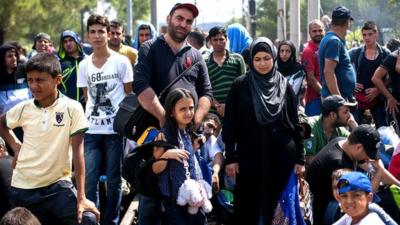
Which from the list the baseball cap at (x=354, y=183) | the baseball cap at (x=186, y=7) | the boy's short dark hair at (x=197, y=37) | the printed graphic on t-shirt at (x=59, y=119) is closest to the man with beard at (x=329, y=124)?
the baseball cap at (x=186, y=7)

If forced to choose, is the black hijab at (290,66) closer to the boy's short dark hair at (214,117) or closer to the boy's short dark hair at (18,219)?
the boy's short dark hair at (214,117)

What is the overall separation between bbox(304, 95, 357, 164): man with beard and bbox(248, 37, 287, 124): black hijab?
123cm

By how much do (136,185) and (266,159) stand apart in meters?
1.11

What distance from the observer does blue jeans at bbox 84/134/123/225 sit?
703cm

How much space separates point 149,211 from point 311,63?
3.95 meters

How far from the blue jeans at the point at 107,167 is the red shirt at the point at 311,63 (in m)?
3.02

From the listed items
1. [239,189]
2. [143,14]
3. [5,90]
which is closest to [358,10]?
[5,90]

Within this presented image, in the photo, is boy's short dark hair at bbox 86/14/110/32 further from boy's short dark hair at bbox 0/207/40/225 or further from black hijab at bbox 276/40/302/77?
boy's short dark hair at bbox 0/207/40/225

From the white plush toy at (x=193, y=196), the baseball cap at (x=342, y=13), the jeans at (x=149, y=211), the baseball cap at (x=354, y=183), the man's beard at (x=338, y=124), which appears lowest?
the jeans at (x=149, y=211)

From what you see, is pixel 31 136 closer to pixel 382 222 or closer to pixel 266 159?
pixel 266 159

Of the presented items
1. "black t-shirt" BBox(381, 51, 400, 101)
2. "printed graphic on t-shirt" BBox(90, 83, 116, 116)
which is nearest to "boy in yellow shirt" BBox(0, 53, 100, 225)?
"printed graphic on t-shirt" BBox(90, 83, 116, 116)

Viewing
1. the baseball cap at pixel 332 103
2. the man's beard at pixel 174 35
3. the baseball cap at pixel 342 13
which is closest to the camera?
the man's beard at pixel 174 35

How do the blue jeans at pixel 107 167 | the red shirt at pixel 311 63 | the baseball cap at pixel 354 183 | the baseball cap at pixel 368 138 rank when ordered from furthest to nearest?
1. the red shirt at pixel 311 63
2. the blue jeans at pixel 107 167
3. the baseball cap at pixel 368 138
4. the baseball cap at pixel 354 183

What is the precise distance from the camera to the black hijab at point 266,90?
625 cm
